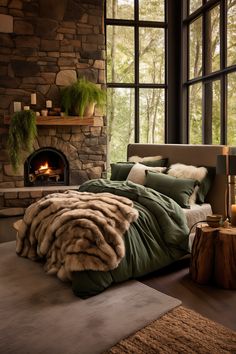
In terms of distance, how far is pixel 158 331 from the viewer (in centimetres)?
235

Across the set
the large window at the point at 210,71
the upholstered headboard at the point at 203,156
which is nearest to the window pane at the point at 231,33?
the large window at the point at 210,71

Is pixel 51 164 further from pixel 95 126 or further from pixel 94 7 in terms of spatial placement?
pixel 94 7

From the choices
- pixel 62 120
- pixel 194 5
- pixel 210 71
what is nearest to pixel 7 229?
pixel 62 120

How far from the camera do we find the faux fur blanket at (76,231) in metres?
2.91

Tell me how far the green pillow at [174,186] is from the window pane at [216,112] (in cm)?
163

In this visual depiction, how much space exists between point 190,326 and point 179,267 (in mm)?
1213

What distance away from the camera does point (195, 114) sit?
20.6 feet

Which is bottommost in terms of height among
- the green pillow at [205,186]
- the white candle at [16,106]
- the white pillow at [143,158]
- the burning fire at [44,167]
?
the green pillow at [205,186]

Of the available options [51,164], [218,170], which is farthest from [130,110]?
[218,170]

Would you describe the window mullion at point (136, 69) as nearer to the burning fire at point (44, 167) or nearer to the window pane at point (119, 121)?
the window pane at point (119, 121)

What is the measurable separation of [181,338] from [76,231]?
116 cm

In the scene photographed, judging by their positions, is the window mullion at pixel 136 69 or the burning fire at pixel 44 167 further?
the window mullion at pixel 136 69

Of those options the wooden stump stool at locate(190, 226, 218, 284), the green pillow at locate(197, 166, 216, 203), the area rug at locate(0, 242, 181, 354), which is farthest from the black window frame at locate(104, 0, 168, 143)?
the area rug at locate(0, 242, 181, 354)

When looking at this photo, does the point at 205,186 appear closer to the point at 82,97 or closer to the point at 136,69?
the point at 82,97
